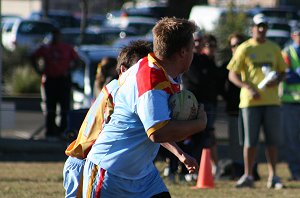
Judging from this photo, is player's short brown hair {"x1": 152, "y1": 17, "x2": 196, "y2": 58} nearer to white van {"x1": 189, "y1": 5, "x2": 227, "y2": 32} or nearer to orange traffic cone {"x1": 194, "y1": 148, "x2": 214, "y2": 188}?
orange traffic cone {"x1": 194, "y1": 148, "x2": 214, "y2": 188}

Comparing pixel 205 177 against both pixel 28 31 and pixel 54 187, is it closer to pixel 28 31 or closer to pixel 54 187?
pixel 54 187

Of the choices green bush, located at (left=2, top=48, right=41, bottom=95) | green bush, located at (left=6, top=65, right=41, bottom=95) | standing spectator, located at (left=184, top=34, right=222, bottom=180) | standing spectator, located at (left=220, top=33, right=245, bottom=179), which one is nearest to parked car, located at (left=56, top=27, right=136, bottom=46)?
green bush, located at (left=2, top=48, right=41, bottom=95)

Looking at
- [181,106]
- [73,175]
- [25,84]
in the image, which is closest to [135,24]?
[25,84]

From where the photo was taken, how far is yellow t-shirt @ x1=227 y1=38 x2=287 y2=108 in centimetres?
1149

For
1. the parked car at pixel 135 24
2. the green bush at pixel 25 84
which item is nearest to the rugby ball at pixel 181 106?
the green bush at pixel 25 84

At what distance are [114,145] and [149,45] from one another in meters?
1.51

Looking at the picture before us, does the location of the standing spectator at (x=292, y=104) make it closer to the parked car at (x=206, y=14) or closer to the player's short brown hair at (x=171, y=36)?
the player's short brown hair at (x=171, y=36)

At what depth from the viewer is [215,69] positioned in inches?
500

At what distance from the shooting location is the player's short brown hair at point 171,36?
520 cm

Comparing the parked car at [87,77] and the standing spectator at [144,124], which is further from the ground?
the standing spectator at [144,124]

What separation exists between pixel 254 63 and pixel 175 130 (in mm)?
6444

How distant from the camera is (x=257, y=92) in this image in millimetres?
11305

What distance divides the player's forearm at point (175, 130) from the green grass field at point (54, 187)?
493 cm

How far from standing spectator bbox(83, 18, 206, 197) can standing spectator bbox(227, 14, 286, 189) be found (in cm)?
581
